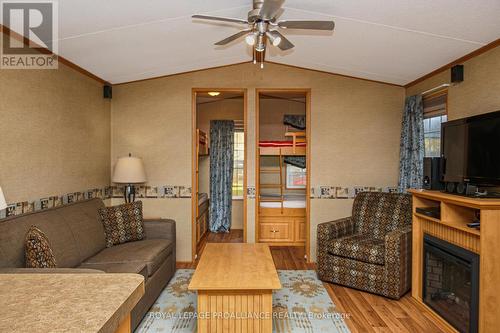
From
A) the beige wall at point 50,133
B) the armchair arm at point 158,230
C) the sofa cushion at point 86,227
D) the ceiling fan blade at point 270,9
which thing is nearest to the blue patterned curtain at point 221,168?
the beige wall at point 50,133

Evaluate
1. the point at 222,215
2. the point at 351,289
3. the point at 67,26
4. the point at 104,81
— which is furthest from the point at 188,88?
the point at 351,289

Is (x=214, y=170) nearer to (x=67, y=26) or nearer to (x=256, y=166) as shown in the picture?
(x=256, y=166)

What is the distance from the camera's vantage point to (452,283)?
2.68m

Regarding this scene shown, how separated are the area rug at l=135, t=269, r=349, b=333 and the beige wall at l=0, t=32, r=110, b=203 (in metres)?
1.50

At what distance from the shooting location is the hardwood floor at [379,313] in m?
2.68

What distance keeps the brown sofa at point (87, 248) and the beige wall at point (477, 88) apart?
3289mm

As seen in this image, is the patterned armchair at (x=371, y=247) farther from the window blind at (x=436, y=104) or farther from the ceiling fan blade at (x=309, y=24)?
the ceiling fan blade at (x=309, y=24)

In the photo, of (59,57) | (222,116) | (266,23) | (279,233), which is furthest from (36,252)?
(222,116)

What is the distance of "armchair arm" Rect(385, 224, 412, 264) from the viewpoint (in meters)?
3.18

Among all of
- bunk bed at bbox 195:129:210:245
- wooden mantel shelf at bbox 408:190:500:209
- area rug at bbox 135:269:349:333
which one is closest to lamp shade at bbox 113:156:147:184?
area rug at bbox 135:269:349:333

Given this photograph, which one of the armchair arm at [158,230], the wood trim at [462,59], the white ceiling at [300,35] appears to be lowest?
the armchair arm at [158,230]

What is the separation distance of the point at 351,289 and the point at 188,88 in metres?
3.16

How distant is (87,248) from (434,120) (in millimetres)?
4025

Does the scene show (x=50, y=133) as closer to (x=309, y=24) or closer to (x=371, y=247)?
(x=309, y=24)
